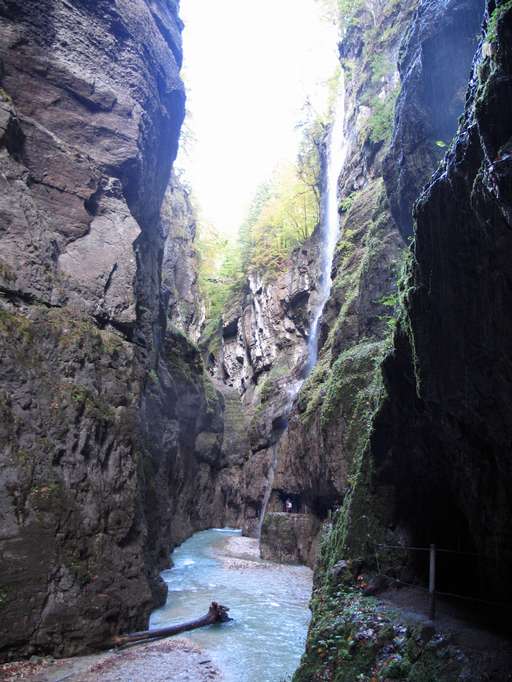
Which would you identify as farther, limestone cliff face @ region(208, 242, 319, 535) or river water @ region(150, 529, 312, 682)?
limestone cliff face @ region(208, 242, 319, 535)

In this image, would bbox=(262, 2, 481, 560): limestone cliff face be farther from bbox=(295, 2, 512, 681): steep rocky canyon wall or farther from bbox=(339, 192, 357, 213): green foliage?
bbox=(295, 2, 512, 681): steep rocky canyon wall

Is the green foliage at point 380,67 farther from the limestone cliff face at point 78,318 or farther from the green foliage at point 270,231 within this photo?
the green foliage at point 270,231

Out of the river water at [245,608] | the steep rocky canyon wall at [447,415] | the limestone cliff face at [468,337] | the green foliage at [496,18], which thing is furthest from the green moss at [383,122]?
the river water at [245,608]

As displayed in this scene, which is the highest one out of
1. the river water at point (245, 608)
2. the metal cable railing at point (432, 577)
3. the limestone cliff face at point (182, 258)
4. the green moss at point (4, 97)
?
the limestone cliff face at point (182, 258)

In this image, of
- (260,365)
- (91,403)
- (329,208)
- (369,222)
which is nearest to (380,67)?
(369,222)

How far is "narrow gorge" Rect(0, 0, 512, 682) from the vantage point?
18.0ft

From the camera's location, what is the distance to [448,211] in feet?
16.8

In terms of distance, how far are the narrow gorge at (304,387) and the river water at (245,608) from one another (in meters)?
0.14

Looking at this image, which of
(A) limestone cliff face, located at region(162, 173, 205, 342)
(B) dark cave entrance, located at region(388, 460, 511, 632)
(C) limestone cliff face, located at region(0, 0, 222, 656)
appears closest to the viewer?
(B) dark cave entrance, located at region(388, 460, 511, 632)

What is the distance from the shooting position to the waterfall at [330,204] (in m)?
33.3

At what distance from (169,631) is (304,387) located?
1279 centimetres

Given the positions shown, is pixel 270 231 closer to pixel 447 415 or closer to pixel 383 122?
pixel 383 122

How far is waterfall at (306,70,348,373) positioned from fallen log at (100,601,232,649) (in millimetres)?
21409

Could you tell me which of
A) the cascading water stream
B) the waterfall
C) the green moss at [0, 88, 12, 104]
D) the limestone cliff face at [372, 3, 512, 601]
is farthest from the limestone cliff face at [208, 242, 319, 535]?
the green moss at [0, 88, 12, 104]
